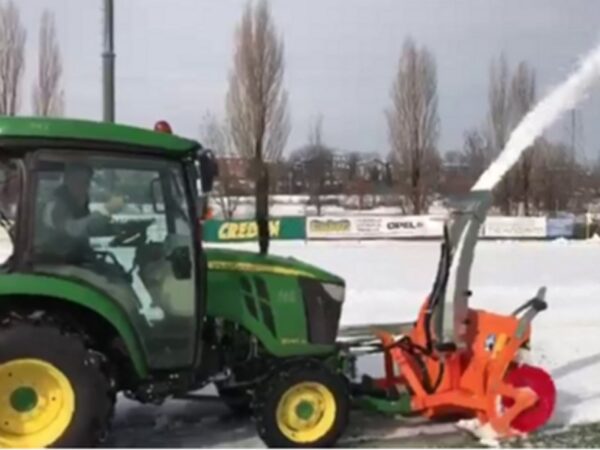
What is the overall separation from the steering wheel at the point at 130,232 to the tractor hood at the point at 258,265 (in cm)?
60

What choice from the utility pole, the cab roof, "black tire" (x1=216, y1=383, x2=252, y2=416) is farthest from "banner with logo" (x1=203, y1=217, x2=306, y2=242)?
the cab roof

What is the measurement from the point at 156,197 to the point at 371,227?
26.7 meters

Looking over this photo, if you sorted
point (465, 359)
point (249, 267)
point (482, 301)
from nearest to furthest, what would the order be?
1. point (249, 267)
2. point (465, 359)
3. point (482, 301)

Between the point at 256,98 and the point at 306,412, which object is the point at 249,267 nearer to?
the point at 306,412

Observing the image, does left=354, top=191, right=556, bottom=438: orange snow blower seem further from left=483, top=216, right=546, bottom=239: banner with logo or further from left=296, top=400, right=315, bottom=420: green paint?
left=483, top=216, right=546, bottom=239: banner with logo

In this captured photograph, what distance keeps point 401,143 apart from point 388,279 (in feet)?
91.2

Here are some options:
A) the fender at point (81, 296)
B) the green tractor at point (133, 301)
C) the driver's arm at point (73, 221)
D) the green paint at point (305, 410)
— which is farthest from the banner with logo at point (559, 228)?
the driver's arm at point (73, 221)

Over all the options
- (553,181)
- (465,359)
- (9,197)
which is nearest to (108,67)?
(9,197)

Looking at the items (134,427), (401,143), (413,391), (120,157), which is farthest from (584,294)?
(401,143)

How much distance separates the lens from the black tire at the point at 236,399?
6578 mm

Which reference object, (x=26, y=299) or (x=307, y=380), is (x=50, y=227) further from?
(x=307, y=380)

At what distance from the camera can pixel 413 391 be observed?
6.62 metres

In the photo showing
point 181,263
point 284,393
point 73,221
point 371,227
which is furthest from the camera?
point 371,227

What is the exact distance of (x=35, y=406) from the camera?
18.2ft
